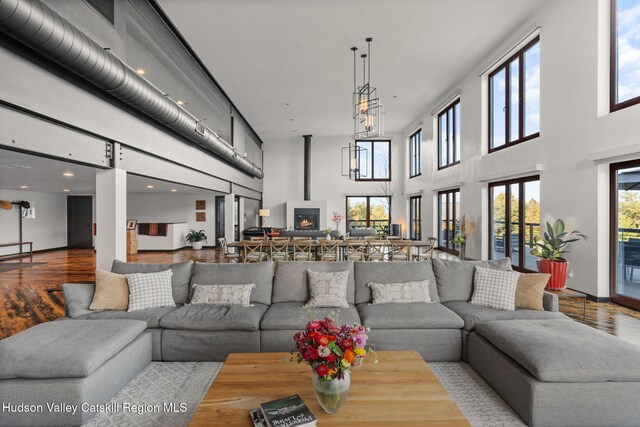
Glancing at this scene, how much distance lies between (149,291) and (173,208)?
35.5ft

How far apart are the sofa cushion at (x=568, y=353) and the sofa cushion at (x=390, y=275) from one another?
1.08 meters

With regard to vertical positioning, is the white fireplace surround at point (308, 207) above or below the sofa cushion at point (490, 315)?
above

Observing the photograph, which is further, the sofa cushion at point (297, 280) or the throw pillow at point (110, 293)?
the sofa cushion at point (297, 280)

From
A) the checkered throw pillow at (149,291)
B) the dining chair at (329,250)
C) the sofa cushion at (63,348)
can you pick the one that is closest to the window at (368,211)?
the dining chair at (329,250)

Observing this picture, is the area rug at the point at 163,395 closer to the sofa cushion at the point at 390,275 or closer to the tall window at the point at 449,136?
the sofa cushion at the point at 390,275

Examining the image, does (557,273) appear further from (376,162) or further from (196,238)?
(196,238)

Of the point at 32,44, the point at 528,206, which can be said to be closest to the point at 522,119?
the point at 528,206

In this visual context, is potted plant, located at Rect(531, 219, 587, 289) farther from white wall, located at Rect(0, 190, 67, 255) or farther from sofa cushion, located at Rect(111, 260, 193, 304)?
white wall, located at Rect(0, 190, 67, 255)

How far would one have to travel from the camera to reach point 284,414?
5.80ft

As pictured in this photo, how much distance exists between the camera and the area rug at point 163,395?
94.5 inches

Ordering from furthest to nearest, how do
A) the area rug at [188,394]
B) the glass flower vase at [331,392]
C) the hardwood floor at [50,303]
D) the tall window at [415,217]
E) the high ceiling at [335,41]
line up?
the tall window at [415,217] → the high ceiling at [335,41] → the hardwood floor at [50,303] → the area rug at [188,394] → the glass flower vase at [331,392]

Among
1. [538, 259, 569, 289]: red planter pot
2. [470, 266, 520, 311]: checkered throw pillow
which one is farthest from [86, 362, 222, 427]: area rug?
[538, 259, 569, 289]: red planter pot

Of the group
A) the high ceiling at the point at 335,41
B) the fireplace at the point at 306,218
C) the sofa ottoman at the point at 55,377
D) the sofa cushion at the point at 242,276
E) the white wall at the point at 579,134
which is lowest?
the sofa ottoman at the point at 55,377

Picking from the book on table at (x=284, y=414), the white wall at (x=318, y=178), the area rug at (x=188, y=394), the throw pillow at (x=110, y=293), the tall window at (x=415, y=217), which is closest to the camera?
the book on table at (x=284, y=414)
